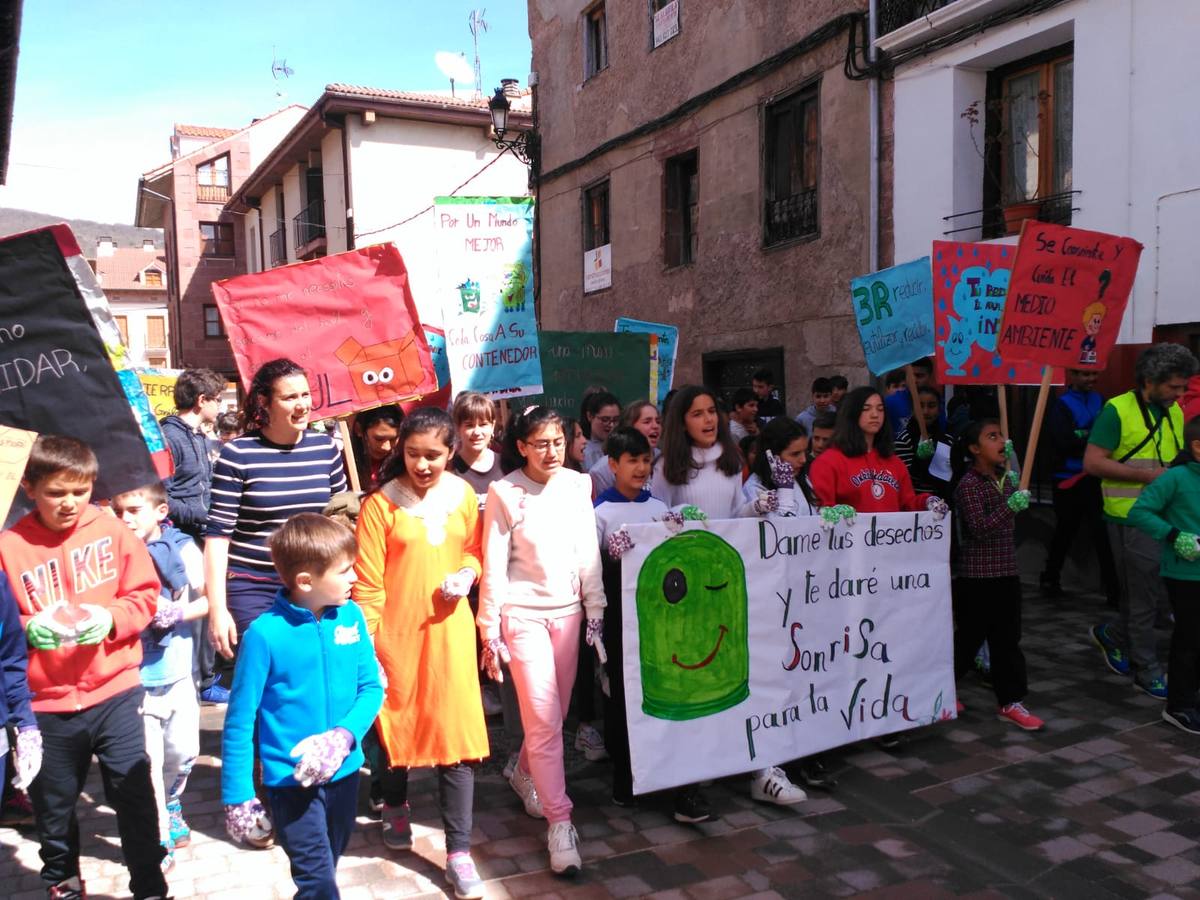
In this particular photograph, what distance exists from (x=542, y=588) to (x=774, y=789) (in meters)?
1.40

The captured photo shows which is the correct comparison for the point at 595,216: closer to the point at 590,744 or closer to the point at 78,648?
the point at 590,744

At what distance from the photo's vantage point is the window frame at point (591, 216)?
1667 cm

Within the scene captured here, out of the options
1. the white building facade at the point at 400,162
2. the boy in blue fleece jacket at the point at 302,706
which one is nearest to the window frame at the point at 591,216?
the white building facade at the point at 400,162

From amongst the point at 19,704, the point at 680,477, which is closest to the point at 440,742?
the point at 19,704

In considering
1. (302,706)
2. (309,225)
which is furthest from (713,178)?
(309,225)

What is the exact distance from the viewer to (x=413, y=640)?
3670mm

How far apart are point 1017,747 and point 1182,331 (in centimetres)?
454

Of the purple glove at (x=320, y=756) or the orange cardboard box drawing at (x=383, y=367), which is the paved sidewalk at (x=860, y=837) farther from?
the orange cardboard box drawing at (x=383, y=367)

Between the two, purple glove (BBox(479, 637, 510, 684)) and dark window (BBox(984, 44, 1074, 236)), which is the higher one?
dark window (BBox(984, 44, 1074, 236))

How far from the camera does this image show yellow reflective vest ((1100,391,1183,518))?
5.56 m

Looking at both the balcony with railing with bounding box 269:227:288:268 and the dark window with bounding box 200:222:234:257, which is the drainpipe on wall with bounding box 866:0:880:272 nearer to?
the balcony with railing with bounding box 269:227:288:268

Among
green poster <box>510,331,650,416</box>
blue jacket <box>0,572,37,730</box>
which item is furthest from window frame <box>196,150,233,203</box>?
blue jacket <box>0,572,37,730</box>

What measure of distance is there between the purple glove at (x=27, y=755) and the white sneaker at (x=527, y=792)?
6.32 ft

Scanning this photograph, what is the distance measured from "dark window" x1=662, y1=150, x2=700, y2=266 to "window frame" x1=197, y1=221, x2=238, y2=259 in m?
33.2
